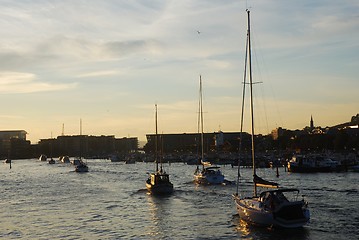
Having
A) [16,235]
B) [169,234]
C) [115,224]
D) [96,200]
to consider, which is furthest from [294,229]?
[96,200]

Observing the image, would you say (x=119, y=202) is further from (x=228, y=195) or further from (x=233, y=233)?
(x=233, y=233)

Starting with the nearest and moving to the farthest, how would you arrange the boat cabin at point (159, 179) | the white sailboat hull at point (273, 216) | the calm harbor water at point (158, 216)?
1. the white sailboat hull at point (273, 216)
2. the calm harbor water at point (158, 216)
3. the boat cabin at point (159, 179)

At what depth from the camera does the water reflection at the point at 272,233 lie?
4266cm

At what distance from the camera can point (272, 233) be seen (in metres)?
43.9

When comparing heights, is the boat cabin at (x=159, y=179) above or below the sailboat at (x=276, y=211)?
above

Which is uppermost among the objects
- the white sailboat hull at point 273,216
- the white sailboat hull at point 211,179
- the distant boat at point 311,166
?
the distant boat at point 311,166

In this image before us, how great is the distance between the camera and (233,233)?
148 ft

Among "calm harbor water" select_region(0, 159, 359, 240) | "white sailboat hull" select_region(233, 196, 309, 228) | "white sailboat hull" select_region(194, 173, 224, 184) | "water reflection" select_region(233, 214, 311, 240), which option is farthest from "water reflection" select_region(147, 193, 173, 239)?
"white sailboat hull" select_region(194, 173, 224, 184)

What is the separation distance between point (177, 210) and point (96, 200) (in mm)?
16637

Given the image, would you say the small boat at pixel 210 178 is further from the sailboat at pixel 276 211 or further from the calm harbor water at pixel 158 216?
the sailboat at pixel 276 211

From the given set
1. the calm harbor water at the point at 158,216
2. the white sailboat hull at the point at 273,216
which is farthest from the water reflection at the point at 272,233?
the white sailboat hull at the point at 273,216

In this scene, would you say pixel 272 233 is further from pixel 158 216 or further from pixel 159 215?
pixel 159 215

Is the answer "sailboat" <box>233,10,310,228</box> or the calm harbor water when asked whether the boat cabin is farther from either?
"sailboat" <box>233,10,310,228</box>

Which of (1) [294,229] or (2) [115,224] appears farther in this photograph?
(2) [115,224]
